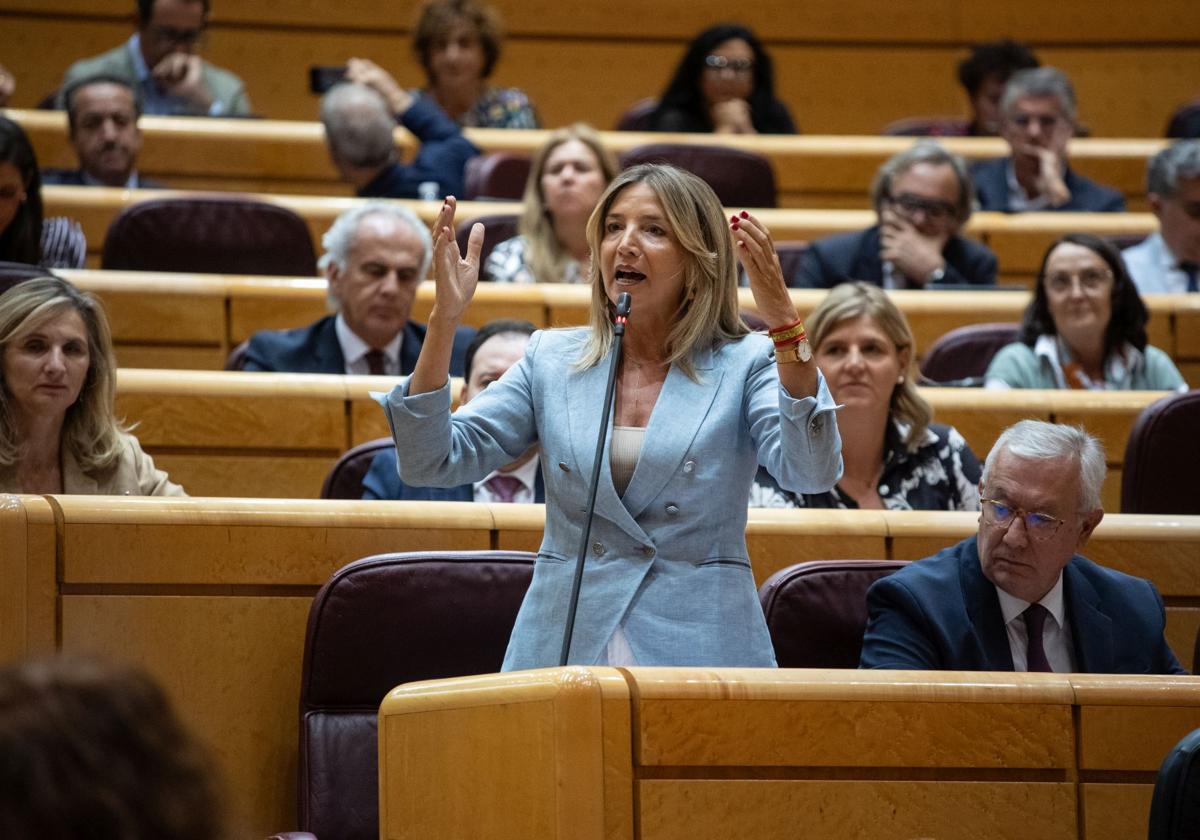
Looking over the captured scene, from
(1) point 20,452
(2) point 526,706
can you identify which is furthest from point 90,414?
(2) point 526,706

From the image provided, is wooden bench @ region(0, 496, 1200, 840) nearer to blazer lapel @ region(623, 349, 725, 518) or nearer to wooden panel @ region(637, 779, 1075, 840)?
blazer lapel @ region(623, 349, 725, 518)

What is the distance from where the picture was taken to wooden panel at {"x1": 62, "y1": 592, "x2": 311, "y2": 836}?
1.41m

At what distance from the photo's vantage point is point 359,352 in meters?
2.21

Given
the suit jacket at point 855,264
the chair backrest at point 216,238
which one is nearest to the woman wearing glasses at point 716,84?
the suit jacket at point 855,264

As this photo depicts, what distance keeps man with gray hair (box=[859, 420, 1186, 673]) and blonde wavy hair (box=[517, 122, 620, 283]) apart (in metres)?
1.22

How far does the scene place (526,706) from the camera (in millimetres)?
994

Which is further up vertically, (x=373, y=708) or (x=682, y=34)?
(x=682, y=34)

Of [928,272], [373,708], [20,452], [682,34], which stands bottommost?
[373,708]

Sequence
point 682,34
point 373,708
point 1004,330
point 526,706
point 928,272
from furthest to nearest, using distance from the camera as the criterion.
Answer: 1. point 682,34
2. point 928,272
3. point 1004,330
4. point 373,708
5. point 526,706

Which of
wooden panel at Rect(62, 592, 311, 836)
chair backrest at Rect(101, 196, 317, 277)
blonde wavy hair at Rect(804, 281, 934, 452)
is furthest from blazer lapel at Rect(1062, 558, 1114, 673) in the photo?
chair backrest at Rect(101, 196, 317, 277)

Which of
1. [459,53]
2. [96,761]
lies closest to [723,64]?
[459,53]

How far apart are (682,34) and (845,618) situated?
3.05 m

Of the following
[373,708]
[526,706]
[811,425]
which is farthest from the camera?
[373,708]

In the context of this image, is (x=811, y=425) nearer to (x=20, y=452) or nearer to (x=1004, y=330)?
(x=20, y=452)
